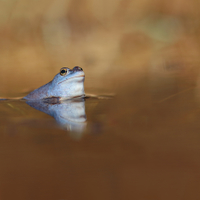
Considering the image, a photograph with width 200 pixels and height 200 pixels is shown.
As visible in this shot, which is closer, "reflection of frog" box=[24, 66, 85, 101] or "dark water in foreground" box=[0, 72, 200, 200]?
"dark water in foreground" box=[0, 72, 200, 200]

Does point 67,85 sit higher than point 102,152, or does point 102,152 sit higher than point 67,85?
point 67,85

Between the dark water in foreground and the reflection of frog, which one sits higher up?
the reflection of frog

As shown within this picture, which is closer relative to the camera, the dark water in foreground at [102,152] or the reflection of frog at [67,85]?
the dark water in foreground at [102,152]

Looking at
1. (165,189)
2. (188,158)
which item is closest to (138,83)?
(188,158)

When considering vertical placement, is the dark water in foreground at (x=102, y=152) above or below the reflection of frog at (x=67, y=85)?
below
